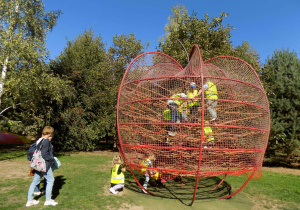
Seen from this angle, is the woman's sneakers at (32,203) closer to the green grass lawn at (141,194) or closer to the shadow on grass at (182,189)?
the green grass lawn at (141,194)

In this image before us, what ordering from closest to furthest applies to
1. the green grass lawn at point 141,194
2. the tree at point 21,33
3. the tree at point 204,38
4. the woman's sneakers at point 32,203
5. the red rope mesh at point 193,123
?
the woman's sneakers at point 32,203
the red rope mesh at point 193,123
the green grass lawn at point 141,194
the tree at point 21,33
the tree at point 204,38

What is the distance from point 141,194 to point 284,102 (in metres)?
8.59

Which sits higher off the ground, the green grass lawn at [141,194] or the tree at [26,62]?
the tree at [26,62]

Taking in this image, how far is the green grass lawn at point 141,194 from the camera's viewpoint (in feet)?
16.2

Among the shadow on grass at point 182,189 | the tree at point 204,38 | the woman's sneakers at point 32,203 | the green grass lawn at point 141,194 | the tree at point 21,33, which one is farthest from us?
the tree at point 204,38

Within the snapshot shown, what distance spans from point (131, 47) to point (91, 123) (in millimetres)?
6008

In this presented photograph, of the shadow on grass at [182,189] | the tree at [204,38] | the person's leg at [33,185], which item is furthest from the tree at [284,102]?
the person's leg at [33,185]

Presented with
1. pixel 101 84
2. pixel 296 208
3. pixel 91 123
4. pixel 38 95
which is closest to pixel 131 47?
pixel 101 84

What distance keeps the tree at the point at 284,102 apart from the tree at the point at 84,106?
9.31 meters

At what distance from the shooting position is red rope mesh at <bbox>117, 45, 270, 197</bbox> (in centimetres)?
459

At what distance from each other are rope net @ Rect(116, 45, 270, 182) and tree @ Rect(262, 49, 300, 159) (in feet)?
18.1

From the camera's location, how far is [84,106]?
15727 millimetres

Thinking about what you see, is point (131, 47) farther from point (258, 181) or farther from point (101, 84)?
point (258, 181)

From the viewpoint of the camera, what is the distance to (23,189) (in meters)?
5.64
